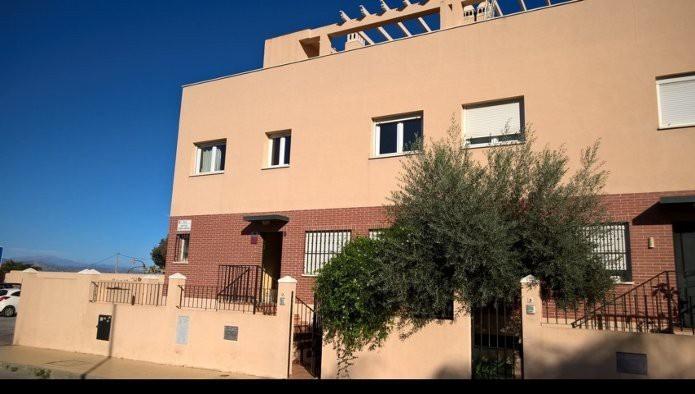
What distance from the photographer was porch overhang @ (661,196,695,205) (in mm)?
9906

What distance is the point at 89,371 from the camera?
1182 cm

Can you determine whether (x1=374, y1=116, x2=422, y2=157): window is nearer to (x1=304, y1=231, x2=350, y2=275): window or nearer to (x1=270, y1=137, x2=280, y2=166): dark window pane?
(x1=304, y1=231, x2=350, y2=275): window

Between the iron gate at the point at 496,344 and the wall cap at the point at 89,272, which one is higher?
the wall cap at the point at 89,272

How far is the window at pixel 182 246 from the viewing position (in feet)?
55.8

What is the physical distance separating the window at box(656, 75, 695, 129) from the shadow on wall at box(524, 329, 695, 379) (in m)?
4.97

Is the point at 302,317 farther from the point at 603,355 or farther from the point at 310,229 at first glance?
the point at 603,355

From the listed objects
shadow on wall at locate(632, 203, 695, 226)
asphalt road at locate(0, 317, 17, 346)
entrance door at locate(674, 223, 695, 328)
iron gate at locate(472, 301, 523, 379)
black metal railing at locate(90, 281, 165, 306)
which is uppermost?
shadow on wall at locate(632, 203, 695, 226)

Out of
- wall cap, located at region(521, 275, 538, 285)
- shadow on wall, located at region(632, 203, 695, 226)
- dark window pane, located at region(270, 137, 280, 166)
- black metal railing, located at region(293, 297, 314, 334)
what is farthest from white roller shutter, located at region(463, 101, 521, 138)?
dark window pane, located at region(270, 137, 280, 166)

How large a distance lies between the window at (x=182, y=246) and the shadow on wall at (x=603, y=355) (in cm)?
1169

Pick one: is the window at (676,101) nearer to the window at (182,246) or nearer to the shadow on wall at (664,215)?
the shadow on wall at (664,215)

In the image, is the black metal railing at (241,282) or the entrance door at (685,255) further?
the black metal railing at (241,282)

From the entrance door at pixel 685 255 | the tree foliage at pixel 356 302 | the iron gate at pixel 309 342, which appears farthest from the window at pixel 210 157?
the entrance door at pixel 685 255

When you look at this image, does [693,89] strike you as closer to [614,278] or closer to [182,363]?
[614,278]

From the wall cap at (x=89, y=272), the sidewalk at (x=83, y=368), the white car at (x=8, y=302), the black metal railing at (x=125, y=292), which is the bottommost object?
the sidewalk at (x=83, y=368)
